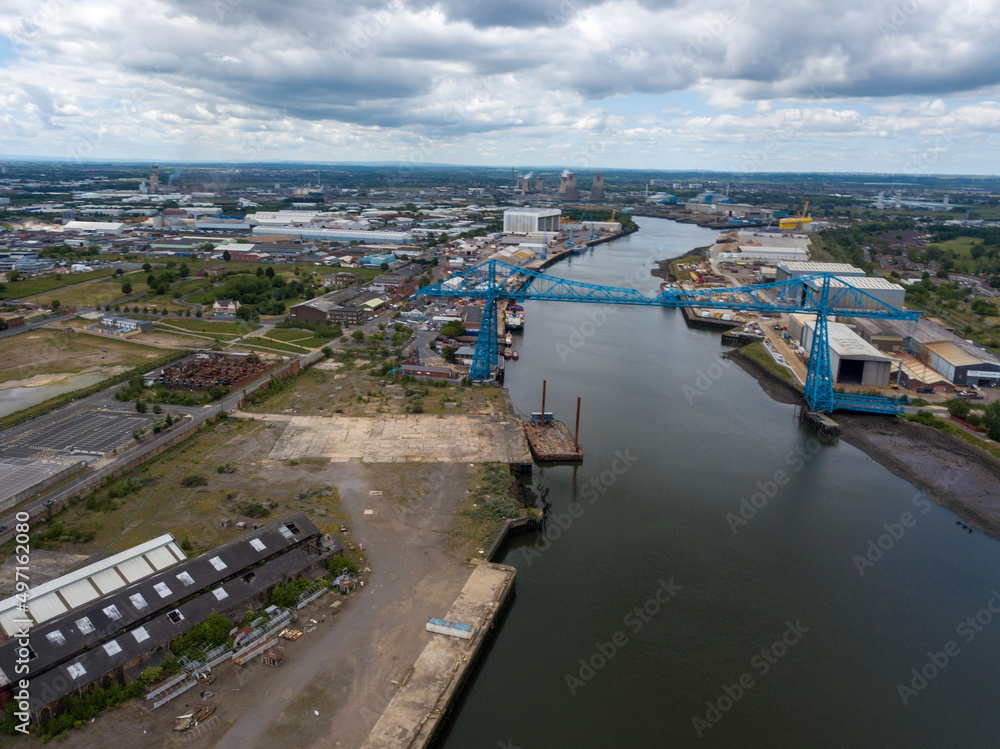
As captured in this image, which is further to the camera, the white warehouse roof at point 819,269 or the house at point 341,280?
the house at point 341,280

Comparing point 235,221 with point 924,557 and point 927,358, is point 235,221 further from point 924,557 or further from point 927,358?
point 924,557

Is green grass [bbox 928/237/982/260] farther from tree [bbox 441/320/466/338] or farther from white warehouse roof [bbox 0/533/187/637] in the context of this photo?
white warehouse roof [bbox 0/533/187/637]

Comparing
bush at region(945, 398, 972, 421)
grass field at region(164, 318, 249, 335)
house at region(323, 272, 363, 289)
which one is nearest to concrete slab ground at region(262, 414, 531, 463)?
grass field at region(164, 318, 249, 335)

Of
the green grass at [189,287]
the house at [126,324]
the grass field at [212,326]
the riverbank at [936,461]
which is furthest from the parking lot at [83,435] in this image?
the riverbank at [936,461]

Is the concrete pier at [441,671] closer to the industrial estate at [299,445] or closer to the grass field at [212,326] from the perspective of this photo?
the industrial estate at [299,445]

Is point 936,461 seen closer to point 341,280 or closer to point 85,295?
point 341,280

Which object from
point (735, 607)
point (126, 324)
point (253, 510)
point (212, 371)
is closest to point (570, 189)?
point (126, 324)
